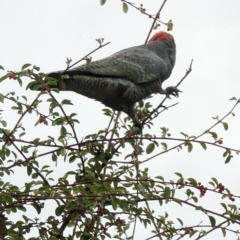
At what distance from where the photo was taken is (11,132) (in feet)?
9.53

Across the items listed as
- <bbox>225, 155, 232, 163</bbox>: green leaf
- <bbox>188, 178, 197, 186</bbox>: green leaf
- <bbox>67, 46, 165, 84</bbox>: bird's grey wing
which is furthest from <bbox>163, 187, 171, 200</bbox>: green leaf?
<bbox>67, 46, 165, 84</bbox>: bird's grey wing

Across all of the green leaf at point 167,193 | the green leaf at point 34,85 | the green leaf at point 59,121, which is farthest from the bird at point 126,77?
the green leaf at point 167,193

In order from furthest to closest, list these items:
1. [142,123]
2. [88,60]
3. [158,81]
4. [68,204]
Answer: [158,81] → [142,123] → [88,60] → [68,204]

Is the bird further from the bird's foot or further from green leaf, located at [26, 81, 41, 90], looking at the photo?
green leaf, located at [26, 81, 41, 90]

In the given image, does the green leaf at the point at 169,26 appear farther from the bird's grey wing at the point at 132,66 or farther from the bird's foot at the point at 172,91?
the bird's foot at the point at 172,91

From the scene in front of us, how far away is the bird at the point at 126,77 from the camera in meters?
3.75

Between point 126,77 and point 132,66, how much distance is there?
0.13 m

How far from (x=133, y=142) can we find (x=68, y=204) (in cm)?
83

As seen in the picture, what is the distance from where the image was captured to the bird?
3750 mm

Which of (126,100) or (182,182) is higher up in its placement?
(126,100)

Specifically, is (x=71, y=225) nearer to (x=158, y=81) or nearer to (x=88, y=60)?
(x=88, y=60)

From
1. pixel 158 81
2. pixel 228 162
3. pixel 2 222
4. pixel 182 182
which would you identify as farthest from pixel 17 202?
pixel 158 81

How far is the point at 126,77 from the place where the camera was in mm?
4172

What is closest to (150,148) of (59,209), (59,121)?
(59,121)
